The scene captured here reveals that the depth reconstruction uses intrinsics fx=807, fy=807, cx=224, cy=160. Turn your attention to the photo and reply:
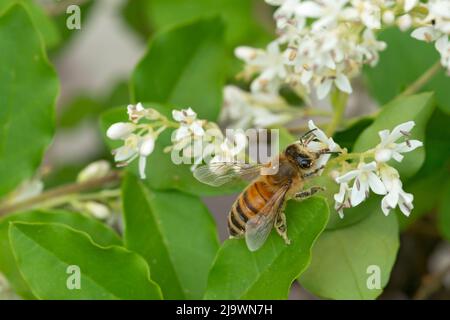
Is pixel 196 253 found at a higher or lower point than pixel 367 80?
lower

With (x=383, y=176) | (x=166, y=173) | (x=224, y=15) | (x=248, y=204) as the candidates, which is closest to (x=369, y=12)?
(x=383, y=176)

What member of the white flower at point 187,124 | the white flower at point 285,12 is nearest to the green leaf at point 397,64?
the white flower at point 285,12

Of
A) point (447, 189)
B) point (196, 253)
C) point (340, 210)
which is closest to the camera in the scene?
point (340, 210)

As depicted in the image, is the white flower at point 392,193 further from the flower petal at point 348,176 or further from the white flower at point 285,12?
the white flower at point 285,12

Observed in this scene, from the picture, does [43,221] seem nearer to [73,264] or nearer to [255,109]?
[73,264]

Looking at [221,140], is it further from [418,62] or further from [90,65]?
[90,65]

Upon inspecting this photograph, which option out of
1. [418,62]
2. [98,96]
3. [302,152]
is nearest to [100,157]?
[98,96]

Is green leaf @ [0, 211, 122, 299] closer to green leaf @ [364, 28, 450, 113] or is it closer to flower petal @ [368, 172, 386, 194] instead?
flower petal @ [368, 172, 386, 194]
